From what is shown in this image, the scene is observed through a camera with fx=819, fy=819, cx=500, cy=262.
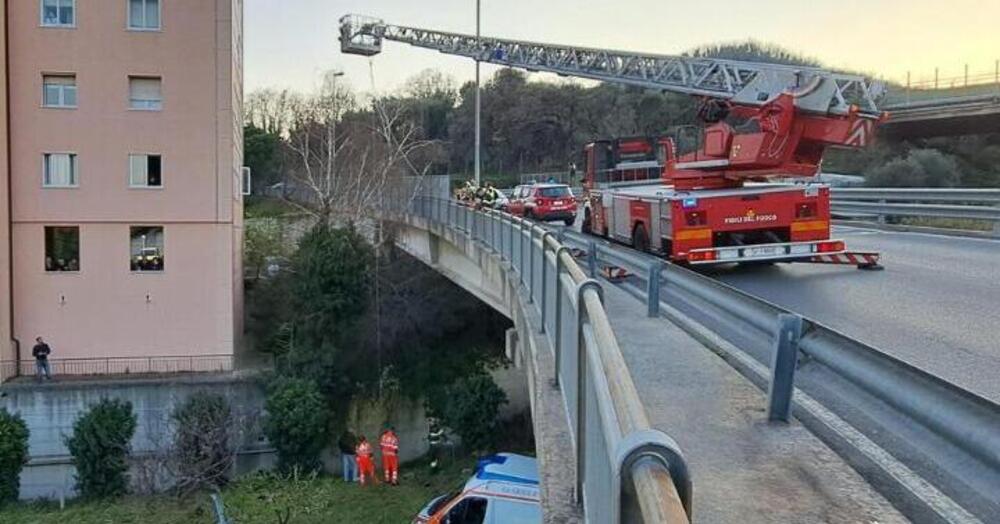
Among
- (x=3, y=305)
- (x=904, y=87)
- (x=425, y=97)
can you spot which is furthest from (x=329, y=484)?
(x=425, y=97)

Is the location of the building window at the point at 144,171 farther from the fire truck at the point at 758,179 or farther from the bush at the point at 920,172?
the bush at the point at 920,172

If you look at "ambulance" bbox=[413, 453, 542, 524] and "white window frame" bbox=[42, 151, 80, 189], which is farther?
"white window frame" bbox=[42, 151, 80, 189]

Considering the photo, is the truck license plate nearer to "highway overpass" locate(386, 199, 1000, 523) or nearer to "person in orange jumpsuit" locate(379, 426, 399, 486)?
"highway overpass" locate(386, 199, 1000, 523)

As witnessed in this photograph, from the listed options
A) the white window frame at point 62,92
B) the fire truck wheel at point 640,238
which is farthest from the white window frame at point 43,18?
the fire truck wheel at point 640,238

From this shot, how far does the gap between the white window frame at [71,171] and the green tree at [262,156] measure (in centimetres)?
3642

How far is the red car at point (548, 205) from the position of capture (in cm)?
3181

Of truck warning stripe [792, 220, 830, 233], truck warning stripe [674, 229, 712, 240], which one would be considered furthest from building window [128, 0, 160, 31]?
truck warning stripe [792, 220, 830, 233]

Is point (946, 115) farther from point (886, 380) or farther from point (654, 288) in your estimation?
point (886, 380)

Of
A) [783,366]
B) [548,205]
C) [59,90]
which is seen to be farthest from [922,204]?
[59,90]

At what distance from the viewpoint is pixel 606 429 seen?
2.38m

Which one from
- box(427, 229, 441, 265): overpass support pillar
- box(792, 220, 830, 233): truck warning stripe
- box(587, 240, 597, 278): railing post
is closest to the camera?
box(587, 240, 597, 278): railing post

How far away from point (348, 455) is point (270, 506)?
16.9ft

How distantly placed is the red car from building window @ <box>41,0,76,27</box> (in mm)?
16629

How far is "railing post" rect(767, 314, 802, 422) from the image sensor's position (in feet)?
15.8
